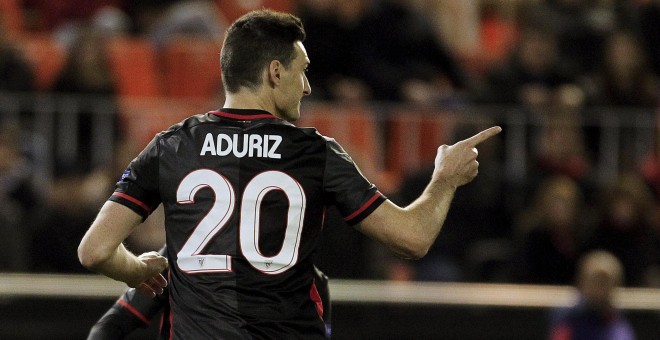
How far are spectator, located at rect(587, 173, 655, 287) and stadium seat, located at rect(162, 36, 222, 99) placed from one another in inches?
125

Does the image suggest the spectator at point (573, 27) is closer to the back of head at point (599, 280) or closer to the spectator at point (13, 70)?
the back of head at point (599, 280)

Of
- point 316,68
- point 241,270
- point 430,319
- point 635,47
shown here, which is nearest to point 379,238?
point 241,270

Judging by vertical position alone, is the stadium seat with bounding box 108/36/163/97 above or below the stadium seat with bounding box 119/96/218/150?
above

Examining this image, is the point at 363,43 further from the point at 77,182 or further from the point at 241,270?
the point at 241,270

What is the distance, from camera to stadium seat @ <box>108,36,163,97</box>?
10172mm

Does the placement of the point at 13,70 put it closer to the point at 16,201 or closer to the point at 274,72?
the point at 16,201

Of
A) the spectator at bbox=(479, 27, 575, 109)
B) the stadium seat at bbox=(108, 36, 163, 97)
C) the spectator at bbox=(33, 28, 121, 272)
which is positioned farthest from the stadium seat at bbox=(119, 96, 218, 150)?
the spectator at bbox=(479, 27, 575, 109)

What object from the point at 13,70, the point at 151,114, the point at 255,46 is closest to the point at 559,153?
the point at 151,114

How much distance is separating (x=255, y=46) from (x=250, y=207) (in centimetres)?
52

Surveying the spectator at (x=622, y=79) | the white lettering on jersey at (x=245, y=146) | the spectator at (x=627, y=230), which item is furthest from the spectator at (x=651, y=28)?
the white lettering on jersey at (x=245, y=146)

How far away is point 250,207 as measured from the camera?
395 centimetres

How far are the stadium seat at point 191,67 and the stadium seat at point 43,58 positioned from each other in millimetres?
844

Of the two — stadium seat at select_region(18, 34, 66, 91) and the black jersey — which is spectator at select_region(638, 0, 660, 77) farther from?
the black jersey

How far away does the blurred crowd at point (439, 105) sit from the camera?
9.18 meters
